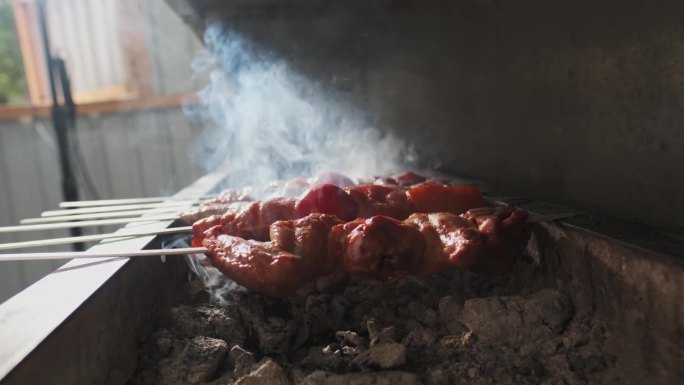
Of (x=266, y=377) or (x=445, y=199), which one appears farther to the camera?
(x=445, y=199)

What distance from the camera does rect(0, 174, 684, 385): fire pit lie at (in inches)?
57.6

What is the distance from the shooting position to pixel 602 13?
2236 mm

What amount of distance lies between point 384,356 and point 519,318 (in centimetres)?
60

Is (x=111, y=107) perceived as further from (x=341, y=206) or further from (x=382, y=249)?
(x=382, y=249)

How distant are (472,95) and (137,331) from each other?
2.99 metres

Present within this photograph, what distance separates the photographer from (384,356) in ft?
5.48

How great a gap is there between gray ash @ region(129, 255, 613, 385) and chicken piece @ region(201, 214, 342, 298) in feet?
0.56

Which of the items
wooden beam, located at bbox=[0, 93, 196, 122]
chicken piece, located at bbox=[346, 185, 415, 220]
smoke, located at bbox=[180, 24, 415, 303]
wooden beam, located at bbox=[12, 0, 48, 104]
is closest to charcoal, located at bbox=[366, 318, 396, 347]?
chicken piece, located at bbox=[346, 185, 415, 220]

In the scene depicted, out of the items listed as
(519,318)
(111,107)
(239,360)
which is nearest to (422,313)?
(519,318)

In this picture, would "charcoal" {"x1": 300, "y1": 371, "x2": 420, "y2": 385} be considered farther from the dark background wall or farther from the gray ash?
the dark background wall

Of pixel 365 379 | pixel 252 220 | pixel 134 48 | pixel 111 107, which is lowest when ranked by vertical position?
pixel 365 379

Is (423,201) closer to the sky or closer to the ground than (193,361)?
closer to the sky

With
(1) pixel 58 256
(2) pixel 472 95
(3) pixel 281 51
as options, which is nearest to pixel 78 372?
(1) pixel 58 256

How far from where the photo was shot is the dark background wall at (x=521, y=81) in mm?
2037
